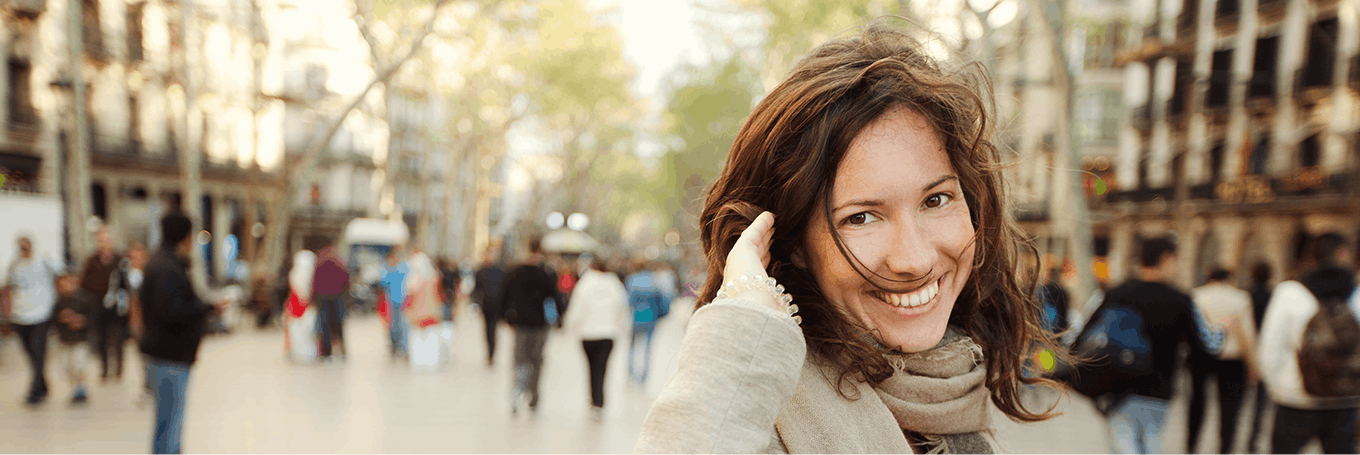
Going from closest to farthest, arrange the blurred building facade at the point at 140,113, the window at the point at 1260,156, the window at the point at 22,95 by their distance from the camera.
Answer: the blurred building facade at the point at 140,113, the window at the point at 22,95, the window at the point at 1260,156

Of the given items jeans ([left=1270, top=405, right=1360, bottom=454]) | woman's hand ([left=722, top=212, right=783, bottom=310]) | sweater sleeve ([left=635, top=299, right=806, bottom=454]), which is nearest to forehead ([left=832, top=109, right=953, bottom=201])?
woman's hand ([left=722, top=212, right=783, bottom=310])

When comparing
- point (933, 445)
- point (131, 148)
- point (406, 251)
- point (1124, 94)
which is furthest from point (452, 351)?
point (1124, 94)

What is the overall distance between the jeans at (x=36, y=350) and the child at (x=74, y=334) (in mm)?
153

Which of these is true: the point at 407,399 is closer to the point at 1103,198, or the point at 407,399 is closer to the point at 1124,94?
the point at 1103,198

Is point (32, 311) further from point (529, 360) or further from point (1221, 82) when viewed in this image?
point (1221, 82)

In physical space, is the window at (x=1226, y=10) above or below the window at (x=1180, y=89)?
above

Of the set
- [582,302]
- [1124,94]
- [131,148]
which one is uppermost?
[1124,94]

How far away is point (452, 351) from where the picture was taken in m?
14.6

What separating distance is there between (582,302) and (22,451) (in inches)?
190

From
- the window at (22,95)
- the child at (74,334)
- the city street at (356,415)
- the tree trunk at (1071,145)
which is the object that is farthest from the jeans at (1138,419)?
the window at (22,95)

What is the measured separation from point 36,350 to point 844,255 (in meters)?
9.76

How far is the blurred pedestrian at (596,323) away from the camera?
28.3ft

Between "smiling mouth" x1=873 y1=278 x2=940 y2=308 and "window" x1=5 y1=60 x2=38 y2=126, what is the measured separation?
26187 mm

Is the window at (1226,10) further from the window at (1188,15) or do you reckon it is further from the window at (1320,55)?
the window at (1320,55)
